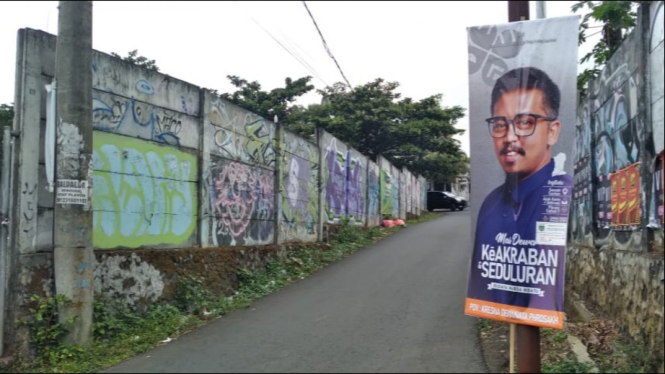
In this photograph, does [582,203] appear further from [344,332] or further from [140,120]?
[140,120]

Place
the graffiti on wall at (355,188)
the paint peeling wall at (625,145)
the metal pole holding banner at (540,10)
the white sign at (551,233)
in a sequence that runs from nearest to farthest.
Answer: the white sign at (551,233)
the paint peeling wall at (625,145)
the metal pole holding banner at (540,10)
the graffiti on wall at (355,188)

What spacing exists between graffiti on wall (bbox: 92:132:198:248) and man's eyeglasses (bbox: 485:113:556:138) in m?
4.54

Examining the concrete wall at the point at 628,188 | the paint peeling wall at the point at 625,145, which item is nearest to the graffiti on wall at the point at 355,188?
the paint peeling wall at the point at 625,145

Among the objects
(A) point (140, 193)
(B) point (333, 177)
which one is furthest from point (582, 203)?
(B) point (333, 177)

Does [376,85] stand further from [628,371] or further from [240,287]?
[628,371]

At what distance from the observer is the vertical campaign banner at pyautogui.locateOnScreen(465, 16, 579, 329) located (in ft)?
14.7

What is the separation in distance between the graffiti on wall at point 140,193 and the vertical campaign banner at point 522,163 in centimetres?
438

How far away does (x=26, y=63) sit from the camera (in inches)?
227

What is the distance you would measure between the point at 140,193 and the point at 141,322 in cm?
166

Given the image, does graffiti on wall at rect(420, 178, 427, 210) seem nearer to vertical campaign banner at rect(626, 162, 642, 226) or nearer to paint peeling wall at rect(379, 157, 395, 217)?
paint peeling wall at rect(379, 157, 395, 217)

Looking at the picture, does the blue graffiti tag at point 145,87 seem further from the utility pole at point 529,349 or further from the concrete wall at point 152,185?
the utility pole at point 529,349

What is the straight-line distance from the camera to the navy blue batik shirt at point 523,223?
4469mm

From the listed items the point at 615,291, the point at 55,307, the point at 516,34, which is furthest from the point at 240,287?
the point at 516,34

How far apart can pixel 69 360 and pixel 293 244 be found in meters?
6.79
